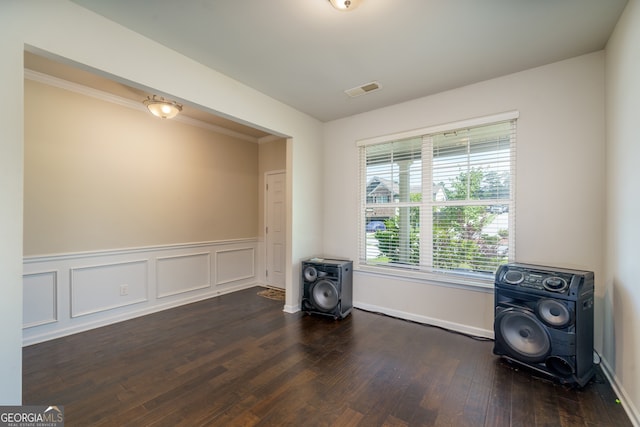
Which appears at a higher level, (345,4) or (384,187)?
(345,4)

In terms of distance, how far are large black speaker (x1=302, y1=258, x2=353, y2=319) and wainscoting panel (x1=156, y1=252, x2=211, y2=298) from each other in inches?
67.4

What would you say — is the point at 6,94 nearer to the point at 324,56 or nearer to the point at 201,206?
the point at 324,56

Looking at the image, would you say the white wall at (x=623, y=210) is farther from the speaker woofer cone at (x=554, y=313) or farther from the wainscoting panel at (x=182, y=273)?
the wainscoting panel at (x=182, y=273)

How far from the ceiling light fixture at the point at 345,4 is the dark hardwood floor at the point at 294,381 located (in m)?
2.71

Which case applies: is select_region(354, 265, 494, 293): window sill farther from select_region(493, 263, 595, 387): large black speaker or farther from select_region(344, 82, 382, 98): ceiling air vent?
select_region(344, 82, 382, 98): ceiling air vent

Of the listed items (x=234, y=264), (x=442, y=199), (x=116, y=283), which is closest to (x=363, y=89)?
(x=442, y=199)

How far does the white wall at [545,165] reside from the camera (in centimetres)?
238

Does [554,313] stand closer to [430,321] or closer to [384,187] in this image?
[430,321]

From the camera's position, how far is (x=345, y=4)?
70.2 inches

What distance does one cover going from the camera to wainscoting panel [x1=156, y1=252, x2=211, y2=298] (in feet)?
12.3

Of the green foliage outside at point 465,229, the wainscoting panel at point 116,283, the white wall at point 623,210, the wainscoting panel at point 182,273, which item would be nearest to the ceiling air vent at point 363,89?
the green foliage outside at point 465,229

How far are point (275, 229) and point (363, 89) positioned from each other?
286 cm

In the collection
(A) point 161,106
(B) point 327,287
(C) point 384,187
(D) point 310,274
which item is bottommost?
(B) point 327,287
